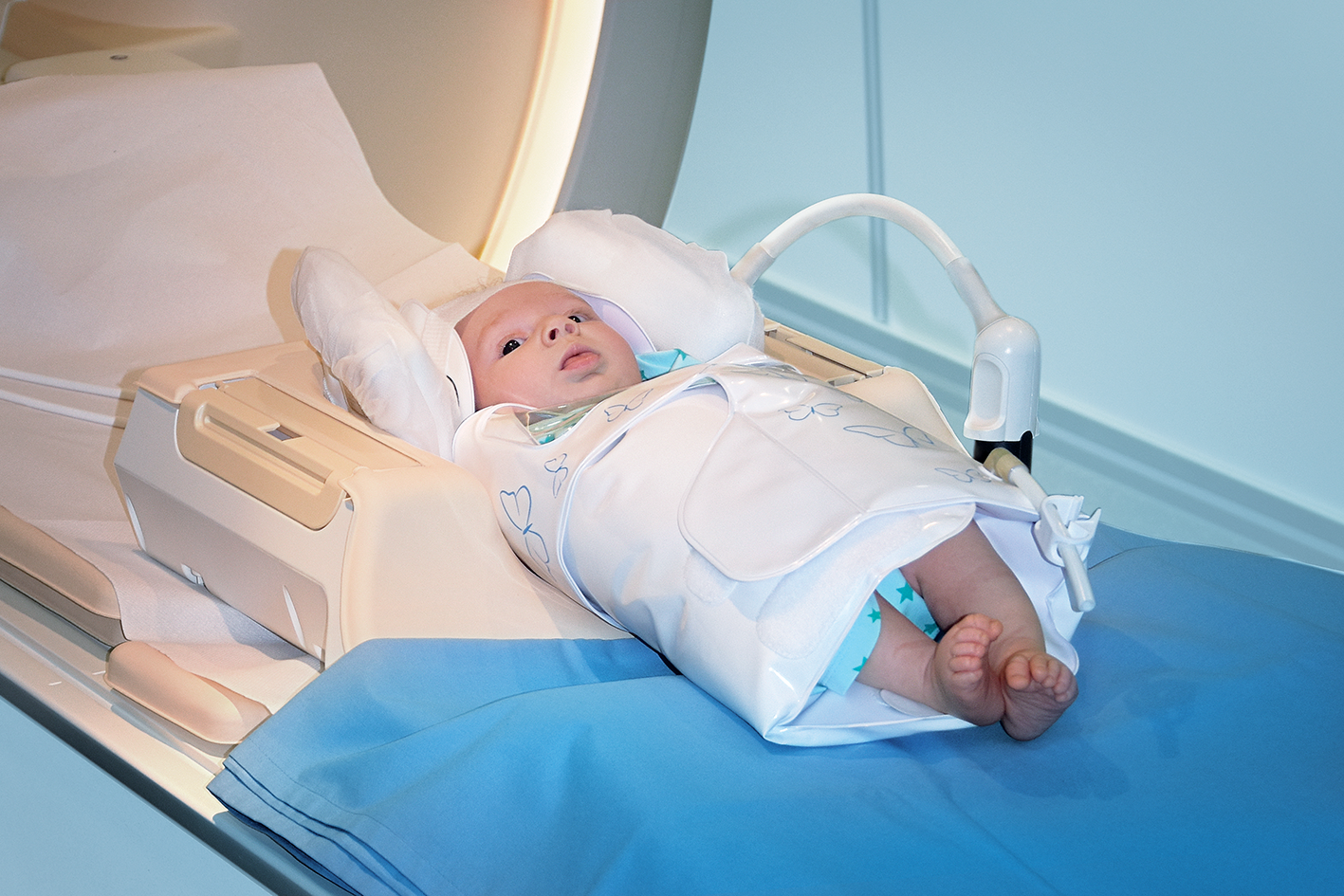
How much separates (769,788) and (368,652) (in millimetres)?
384

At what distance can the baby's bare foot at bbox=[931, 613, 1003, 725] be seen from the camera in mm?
990

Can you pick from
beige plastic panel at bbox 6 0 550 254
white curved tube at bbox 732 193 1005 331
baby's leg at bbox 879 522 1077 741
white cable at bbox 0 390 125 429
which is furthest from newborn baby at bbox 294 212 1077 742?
beige plastic panel at bbox 6 0 550 254

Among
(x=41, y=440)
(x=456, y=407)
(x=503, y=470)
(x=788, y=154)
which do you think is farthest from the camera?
(x=788, y=154)

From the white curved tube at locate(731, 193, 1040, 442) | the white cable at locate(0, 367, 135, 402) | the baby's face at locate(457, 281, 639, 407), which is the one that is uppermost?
the white curved tube at locate(731, 193, 1040, 442)

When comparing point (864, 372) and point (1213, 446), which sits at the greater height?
point (864, 372)

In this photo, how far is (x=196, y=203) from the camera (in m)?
2.02

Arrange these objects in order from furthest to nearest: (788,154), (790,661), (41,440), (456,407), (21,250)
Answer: (788,154), (21,250), (41,440), (456,407), (790,661)

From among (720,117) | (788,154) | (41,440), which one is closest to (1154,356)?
(788,154)

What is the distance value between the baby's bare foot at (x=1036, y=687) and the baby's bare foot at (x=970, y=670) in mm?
14

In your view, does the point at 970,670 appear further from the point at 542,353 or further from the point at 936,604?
the point at 542,353

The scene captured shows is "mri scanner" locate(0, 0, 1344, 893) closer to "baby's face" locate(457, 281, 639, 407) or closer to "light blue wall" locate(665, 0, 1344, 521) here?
"baby's face" locate(457, 281, 639, 407)

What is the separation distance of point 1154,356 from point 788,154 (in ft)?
3.73

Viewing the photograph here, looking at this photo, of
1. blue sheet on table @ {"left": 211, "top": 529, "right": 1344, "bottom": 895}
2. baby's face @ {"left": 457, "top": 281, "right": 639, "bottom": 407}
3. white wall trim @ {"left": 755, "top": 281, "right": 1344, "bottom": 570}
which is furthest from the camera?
white wall trim @ {"left": 755, "top": 281, "right": 1344, "bottom": 570}

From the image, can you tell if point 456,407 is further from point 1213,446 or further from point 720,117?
point 720,117
